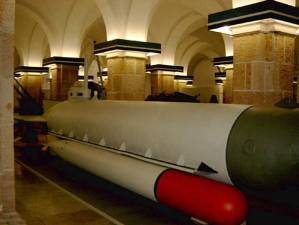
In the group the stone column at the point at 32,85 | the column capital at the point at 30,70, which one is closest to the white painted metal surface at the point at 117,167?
the column capital at the point at 30,70

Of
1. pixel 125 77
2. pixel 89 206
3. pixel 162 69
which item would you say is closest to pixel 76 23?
pixel 125 77

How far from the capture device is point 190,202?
11.8ft

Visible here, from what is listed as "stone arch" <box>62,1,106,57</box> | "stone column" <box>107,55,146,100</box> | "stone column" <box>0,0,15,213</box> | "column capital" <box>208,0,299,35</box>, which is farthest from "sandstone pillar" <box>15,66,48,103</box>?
"stone column" <box>0,0,15,213</box>

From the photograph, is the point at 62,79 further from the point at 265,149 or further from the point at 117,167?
the point at 265,149

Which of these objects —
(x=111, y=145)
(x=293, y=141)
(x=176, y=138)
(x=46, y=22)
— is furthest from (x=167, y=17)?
(x=293, y=141)

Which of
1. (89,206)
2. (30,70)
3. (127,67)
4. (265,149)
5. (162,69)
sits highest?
(30,70)

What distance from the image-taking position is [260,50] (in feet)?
21.8

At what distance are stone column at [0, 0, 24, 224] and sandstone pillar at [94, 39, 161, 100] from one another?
6.32 m

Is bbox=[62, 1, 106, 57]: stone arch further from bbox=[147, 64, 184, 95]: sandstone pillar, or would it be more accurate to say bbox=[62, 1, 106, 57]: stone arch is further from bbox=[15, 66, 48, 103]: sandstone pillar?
bbox=[15, 66, 48, 103]: sandstone pillar

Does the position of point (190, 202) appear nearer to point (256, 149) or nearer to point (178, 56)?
point (256, 149)

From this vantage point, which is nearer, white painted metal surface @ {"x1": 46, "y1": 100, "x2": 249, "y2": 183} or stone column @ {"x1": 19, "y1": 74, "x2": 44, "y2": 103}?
white painted metal surface @ {"x1": 46, "y1": 100, "x2": 249, "y2": 183}

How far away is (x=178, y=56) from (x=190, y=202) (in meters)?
17.8

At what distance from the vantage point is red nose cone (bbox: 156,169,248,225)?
3.31 metres

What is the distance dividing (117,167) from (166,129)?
3.10 ft
